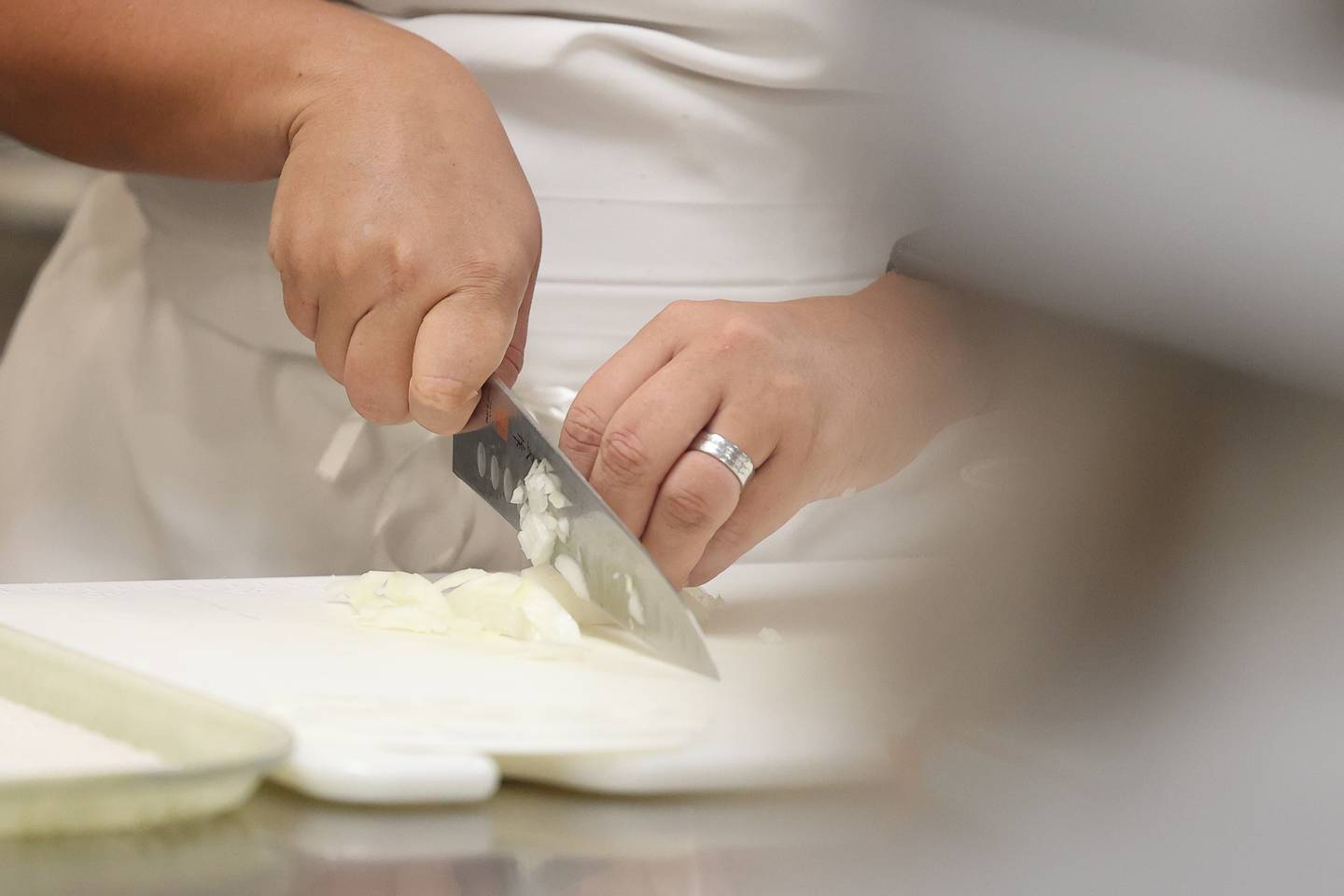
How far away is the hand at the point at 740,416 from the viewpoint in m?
0.88

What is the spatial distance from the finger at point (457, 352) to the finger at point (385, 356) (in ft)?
0.06

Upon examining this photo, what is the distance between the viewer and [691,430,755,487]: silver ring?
893mm

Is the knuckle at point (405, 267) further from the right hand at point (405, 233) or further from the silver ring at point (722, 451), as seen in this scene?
the silver ring at point (722, 451)

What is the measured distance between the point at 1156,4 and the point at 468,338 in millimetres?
742

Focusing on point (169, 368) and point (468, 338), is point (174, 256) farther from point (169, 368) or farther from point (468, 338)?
point (468, 338)

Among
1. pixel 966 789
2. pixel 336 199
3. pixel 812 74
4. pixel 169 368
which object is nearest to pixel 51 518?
pixel 169 368

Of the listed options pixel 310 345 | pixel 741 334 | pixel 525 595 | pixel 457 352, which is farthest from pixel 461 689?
pixel 310 345

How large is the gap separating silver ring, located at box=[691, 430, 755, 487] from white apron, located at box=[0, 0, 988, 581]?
20cm

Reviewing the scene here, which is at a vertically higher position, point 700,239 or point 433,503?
point 700,239

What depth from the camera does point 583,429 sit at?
3.01 ft

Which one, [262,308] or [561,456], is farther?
[262,308]

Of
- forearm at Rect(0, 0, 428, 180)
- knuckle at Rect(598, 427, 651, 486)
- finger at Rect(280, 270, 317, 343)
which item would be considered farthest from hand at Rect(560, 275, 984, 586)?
forearm at Rect(0, 0, 428, 180)

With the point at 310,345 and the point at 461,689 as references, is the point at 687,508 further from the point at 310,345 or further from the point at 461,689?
the point at 310,345

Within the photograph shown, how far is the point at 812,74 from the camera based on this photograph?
113cm
